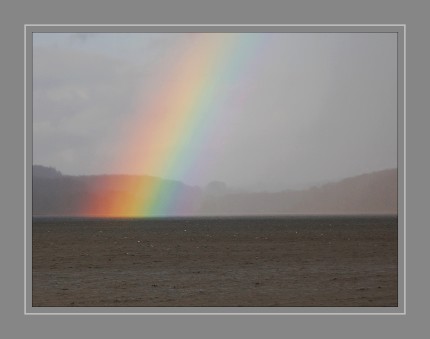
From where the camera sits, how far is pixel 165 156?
30109mm

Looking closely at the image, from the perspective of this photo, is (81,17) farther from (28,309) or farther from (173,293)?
(173,293)

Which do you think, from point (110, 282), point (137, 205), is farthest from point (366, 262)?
point (137, 205)

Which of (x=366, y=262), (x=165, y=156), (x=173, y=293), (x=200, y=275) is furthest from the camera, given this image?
(x=366, y=262)

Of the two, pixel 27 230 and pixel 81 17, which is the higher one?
pixel 81 17

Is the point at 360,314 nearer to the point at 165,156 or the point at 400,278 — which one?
the point at 400,278

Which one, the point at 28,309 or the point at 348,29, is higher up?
the point at 348,29

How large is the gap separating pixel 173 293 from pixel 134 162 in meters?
17.4

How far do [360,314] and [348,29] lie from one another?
14.7 ft

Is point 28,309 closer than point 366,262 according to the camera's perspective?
Yes

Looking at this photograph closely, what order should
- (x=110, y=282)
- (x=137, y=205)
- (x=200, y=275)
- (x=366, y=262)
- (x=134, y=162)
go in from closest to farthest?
(x=110, y=282)
(x=200, y=275)
(x=366, y=262)
(x=134, y=162)
(x=137, y=205)

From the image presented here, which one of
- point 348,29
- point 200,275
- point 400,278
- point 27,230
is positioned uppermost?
point 348,29

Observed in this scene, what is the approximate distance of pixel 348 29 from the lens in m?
12.3

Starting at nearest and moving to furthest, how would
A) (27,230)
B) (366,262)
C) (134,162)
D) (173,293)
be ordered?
1. (27,230)
2. (173,293)
3. (366,262)
4. (134,162)

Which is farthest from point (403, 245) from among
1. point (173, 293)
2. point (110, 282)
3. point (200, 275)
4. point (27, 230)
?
point (200, 275)
